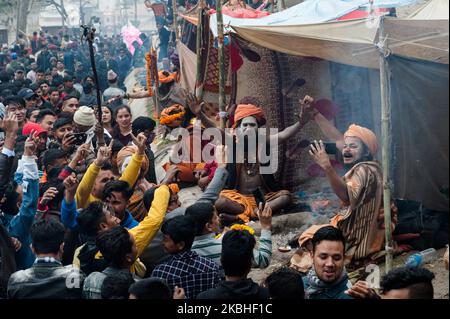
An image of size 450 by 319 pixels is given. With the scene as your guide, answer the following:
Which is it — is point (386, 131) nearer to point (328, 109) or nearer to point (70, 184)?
point (70, 184)

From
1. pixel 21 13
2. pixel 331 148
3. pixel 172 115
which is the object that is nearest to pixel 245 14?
pixel 172 115

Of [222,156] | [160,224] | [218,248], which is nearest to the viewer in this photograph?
[218,248]

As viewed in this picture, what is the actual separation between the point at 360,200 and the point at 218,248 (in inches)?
62.6

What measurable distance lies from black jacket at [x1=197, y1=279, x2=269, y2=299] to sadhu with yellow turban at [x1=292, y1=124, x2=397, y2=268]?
6.29 ft

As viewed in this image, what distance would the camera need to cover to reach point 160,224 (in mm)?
5066

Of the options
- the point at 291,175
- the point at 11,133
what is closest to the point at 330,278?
the point at 11,133

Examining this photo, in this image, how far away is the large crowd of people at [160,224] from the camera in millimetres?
4039

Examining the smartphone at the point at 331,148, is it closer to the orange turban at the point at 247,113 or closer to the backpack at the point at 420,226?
the orange turban at the point at 247,113

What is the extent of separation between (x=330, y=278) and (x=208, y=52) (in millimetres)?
5950

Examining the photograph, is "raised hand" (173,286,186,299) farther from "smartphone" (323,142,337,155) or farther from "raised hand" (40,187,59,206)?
"smartphone" (323,142,337,155)

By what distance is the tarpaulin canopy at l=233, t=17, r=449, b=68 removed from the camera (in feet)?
17.5

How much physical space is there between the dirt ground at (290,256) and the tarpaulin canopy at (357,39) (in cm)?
168

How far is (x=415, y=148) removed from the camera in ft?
16.4

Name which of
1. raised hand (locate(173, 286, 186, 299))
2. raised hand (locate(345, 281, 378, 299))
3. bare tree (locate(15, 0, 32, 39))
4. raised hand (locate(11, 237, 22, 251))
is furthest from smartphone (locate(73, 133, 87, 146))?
bare tree (locate(15, 0, 32, 39))
